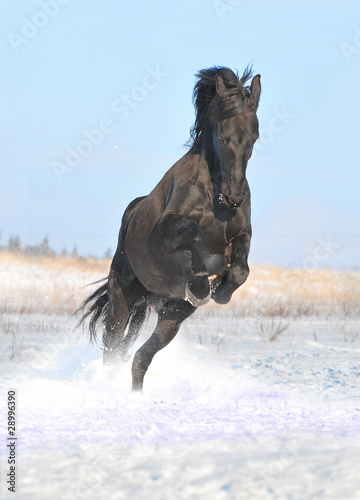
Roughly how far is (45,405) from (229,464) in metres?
2.07

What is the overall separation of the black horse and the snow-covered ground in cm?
80

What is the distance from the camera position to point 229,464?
9.36 ft

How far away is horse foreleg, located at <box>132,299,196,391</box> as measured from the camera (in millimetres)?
5230

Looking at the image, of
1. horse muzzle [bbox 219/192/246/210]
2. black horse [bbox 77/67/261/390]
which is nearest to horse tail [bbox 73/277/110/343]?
black horse [bbox 77/67/261/390]

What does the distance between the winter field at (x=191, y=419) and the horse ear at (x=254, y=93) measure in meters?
2.18

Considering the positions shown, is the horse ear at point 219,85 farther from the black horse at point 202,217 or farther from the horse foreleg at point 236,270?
the horse foreleg at point 236,270

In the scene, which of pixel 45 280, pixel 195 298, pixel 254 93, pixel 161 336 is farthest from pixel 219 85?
pixel 45 280

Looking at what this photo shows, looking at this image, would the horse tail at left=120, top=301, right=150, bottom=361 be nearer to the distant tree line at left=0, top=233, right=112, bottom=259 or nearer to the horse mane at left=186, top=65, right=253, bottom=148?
the horse mane at left=186, top=65, right=253, bottom=148

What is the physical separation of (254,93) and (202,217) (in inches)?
39.2

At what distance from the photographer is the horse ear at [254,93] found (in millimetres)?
4453

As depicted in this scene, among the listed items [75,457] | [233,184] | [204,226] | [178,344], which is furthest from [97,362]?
[75,457]

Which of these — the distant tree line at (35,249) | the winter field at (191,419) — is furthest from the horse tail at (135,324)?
the distant tree line at (35,249)

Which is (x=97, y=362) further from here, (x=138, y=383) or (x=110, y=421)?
(x=110, y=421)

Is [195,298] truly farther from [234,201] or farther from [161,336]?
[161,336]
